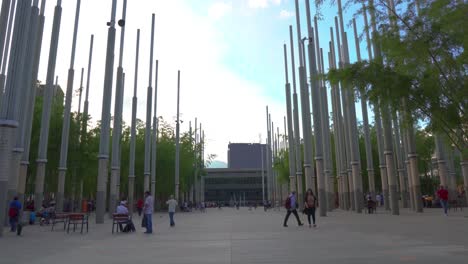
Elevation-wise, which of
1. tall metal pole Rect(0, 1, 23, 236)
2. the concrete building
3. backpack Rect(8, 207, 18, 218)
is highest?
the concrete building

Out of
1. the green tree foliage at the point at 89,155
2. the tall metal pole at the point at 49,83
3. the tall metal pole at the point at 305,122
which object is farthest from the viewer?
the green tree foliage at the point at 89,155

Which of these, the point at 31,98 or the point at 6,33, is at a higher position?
→ the point at 6,33

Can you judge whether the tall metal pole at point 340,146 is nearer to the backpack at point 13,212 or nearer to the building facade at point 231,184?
the backpack at point 13,212

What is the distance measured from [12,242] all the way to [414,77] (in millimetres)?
14322

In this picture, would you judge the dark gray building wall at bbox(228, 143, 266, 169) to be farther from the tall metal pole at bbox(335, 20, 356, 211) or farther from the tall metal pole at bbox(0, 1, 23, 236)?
the tall metal pole at bbox(0, 1, 23, 236)

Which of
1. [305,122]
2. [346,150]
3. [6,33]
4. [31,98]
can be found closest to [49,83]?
[31,98]

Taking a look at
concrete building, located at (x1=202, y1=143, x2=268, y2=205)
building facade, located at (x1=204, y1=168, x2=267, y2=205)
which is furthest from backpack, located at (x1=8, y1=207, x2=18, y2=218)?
building facade, located at (x1=204, y1=168, x2=267, y2=205)

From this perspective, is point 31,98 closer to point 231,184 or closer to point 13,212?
point 13,212

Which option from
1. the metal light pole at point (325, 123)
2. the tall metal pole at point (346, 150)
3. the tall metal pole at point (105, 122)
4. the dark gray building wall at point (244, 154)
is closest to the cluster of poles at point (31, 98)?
the tall metal pole at point (105, 122)

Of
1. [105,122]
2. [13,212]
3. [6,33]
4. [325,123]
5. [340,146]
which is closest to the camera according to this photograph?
[13,212]

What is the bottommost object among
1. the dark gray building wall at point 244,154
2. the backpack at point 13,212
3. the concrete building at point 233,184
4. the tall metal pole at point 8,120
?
the backpack at point 13,212

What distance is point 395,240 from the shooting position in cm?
1145

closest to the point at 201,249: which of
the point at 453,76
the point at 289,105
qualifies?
the point at 453,76

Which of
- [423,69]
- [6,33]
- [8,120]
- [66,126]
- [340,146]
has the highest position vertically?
[6,33]
